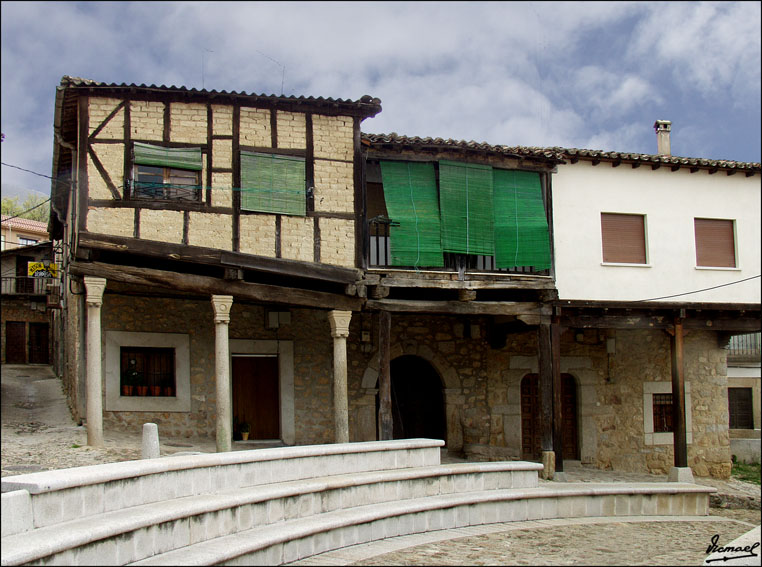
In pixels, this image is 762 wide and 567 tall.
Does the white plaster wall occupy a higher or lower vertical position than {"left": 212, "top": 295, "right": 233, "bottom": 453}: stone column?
higher

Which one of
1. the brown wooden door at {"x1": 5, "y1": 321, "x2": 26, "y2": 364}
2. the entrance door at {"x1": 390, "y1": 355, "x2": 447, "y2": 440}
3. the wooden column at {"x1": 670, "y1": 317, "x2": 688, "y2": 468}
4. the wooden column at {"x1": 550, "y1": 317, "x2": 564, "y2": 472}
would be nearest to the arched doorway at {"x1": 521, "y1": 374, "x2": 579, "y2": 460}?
the entrance door at {"x1": 390, "y1": 355, "x2": 447, "y2": 440}

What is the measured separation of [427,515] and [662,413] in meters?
8.82

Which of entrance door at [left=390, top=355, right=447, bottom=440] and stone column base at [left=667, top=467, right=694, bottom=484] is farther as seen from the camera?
entrance door at [left=390, top=355, right=447, bottom=440]

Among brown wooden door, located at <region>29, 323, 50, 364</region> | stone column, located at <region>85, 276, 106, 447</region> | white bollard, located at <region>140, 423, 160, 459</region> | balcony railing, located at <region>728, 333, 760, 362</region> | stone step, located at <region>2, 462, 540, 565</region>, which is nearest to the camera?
stone step, located at <region>2, 462, 540, 565</region>

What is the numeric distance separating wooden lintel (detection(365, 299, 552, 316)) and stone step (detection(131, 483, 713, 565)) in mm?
3151

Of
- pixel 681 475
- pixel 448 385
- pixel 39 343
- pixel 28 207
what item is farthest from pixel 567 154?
pixel 28 207

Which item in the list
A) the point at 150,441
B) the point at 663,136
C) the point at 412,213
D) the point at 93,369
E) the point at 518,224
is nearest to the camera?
the point at 150,441

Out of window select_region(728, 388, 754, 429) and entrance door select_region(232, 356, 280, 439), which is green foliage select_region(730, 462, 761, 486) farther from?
entrance door select_region(232, 356, 280, 439)

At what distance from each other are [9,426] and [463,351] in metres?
8.04

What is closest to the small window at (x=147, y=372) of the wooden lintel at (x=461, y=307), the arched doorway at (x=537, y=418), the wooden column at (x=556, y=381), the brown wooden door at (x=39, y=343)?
the wooden lintel at (x=461, y=307)

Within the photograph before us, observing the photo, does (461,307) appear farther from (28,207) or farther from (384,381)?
(28,207)

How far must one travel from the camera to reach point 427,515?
32.1ft

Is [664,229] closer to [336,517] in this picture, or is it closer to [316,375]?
[316,375]

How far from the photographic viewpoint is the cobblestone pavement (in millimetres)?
8273
